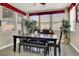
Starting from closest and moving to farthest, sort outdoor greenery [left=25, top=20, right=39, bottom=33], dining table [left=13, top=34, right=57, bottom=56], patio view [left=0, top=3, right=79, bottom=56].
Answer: patio view [left=0, top=3, right=79, bottom=56] < dining table [left=13, top=34, right=57, bottom=56] < outdoor greenery [left=25, top=20, right=39, bottom=33]

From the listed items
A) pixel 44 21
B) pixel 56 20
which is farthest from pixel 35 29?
pixel 56 20

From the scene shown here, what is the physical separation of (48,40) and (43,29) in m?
0.35

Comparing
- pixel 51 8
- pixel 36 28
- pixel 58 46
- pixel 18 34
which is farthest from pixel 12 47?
pixel 51 8

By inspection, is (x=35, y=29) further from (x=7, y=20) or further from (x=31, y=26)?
(x=7, y=20)

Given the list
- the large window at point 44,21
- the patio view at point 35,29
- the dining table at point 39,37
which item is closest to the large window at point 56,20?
the patio view at point 35,29

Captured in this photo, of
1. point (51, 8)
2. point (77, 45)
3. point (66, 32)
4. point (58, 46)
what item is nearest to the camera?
point (58, 46)

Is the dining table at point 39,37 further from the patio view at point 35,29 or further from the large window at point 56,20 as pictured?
the large window at point 56,20

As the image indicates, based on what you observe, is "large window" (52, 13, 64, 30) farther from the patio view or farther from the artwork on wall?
the artwork on wall

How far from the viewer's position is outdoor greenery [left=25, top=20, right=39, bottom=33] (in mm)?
3080

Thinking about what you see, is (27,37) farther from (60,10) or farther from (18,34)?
(60,10)

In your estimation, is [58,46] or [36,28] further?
[36,28]

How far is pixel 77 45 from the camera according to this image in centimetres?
326

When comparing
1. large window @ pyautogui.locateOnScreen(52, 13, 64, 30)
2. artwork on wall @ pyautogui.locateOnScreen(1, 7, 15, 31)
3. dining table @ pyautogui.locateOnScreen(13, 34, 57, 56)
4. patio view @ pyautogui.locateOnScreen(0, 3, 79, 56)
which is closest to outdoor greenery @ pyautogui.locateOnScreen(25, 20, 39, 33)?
patio view @ pyautogui.locateOnScreen(0, 3, 79, 56)

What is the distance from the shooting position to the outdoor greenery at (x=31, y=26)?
10.1ft
